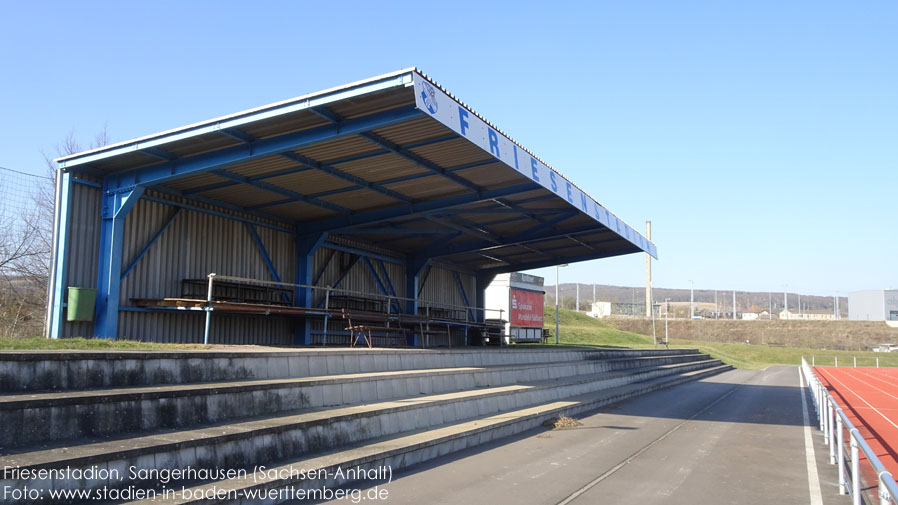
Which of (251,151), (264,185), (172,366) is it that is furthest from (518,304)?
(172,366)

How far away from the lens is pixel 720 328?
291 feet

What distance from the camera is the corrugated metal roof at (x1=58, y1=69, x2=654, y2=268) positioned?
1128cm

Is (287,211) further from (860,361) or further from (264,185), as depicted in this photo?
(860,361)

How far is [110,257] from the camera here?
12688mm

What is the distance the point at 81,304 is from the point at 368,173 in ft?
22.2

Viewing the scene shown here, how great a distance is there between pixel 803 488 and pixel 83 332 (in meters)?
12.9

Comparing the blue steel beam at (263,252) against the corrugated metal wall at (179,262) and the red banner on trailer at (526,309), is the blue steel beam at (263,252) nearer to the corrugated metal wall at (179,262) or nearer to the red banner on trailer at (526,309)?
the corrugated metal wall at (179,262)

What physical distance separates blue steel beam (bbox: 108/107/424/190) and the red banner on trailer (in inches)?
899

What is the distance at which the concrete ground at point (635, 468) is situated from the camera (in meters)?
7.29

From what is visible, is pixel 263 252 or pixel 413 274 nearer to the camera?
pixel 263 252

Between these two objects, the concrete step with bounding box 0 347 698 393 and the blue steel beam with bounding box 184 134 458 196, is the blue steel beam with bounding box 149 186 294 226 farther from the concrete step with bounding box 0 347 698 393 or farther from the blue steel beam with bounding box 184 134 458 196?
the concrete step with bounding box 0 347 698 393

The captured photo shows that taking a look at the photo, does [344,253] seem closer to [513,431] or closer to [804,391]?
[513,431]

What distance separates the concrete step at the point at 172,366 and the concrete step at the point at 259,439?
1.15 meters

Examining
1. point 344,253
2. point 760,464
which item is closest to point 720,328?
point 344,253
